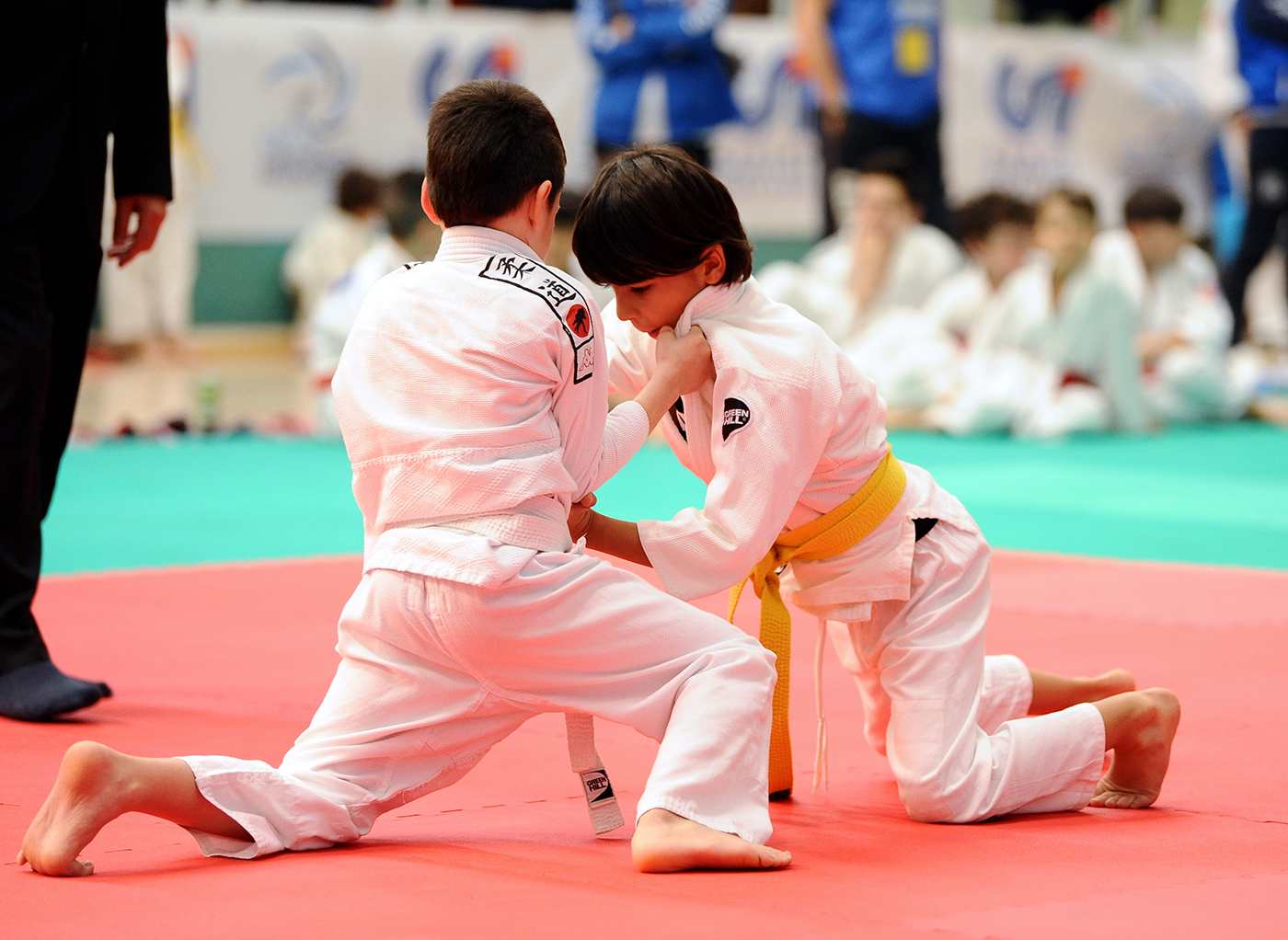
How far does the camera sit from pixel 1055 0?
13.2 metres

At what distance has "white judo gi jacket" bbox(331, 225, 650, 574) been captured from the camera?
1.99 meters

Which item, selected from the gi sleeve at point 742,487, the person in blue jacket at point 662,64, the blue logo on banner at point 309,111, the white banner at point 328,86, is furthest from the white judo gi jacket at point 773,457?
the blue logo on banner at point 309,111

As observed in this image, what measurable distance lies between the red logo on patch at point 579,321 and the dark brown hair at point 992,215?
23.2 ft

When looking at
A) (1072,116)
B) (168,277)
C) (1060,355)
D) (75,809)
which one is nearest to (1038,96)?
(1072,116)

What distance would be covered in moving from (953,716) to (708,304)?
64cm

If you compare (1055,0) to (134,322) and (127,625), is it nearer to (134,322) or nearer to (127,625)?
(134,322)

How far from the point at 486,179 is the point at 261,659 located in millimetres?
1526

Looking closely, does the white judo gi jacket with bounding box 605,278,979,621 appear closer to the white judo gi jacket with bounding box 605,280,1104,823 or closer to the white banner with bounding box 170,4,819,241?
the white judo gi jacket with bounding box 605,280,1104,823

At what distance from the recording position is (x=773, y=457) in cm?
216

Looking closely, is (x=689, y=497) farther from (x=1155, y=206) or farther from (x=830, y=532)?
(x=1155, y=206)

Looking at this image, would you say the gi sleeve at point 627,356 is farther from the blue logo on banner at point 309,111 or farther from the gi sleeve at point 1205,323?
the blue logo on banner at point 309,111

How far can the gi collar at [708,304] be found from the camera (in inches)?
89.9

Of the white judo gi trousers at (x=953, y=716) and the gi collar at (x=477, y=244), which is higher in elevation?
the gi collar at (x=477, y=244)

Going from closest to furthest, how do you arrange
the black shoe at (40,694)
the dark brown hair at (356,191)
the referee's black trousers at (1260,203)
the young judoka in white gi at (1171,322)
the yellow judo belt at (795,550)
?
the yellow judo belt at (795,550)
the black shoe at (40,694)
the young judoka in white gi at (1171,322)
the referee's black trousers at (1260,203)
the dark brown hair at (356,191)
